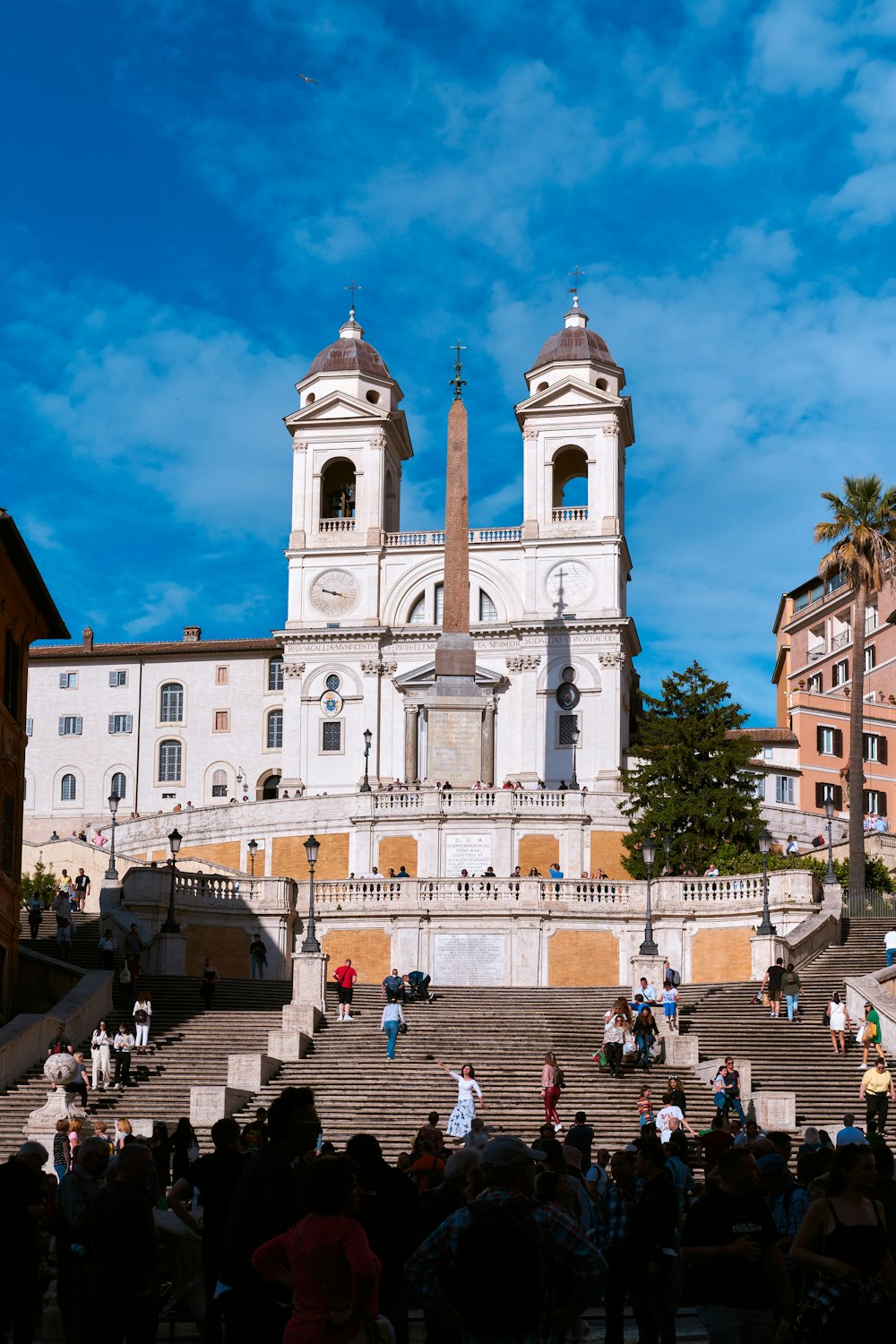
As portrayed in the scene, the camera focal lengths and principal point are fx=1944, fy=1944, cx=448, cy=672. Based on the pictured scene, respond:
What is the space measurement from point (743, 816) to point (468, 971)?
1422 cm

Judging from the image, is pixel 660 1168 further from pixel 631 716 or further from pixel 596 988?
pixel 631 716

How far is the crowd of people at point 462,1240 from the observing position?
802 cm

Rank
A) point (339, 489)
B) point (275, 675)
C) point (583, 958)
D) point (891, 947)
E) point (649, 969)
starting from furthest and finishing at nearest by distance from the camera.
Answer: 1. point (339, 489)
2. point (275, 675)
3. point (583, 958)
4. point (649, 969)
5. point (891, 947)

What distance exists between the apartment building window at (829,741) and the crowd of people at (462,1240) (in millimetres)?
65421

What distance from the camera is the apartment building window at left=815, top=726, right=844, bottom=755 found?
79.1 m

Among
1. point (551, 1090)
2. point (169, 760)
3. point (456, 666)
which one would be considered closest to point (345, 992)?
point (551, 1090)

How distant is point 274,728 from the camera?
82.9 meters

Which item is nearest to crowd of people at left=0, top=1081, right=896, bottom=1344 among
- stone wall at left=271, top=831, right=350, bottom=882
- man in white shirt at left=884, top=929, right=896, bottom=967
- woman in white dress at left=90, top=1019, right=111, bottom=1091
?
woman in white dress at left=90, top=1019, right=111, bottom=1091

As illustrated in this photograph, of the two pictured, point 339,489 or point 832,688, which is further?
point 832,688

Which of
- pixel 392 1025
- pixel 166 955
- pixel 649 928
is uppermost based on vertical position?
pixel 649 928

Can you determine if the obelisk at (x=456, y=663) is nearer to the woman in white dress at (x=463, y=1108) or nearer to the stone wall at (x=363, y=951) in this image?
the stone wall at (x=363, y=951)

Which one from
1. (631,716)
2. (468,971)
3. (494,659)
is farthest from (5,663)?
(631,716)

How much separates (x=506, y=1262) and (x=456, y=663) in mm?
61499

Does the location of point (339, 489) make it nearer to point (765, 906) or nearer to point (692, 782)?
point (692, 782)
